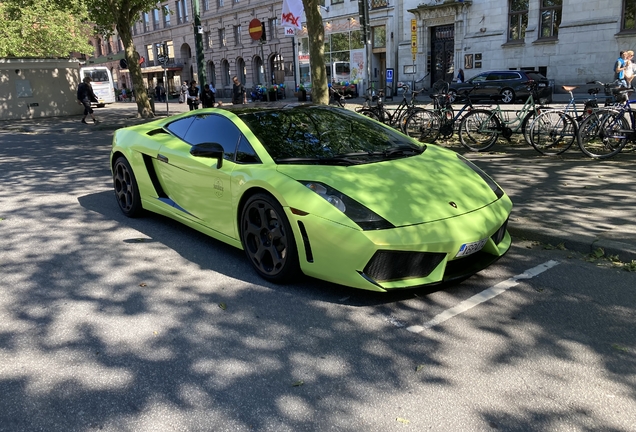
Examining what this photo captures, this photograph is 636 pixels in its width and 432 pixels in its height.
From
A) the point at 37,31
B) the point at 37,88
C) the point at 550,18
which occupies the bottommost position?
the point at 37,88

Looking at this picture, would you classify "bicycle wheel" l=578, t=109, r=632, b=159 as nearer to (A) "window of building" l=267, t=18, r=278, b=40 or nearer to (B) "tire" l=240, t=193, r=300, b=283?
(B) "tire" l=240, t=193, r=300, b=283

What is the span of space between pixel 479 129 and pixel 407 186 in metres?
6.24

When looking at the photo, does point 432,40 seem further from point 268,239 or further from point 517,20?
point 268,239

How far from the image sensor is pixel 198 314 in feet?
12.0

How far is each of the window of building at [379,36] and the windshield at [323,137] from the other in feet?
103

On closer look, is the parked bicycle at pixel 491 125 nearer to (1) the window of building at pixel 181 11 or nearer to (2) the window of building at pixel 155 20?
(1) the window of building at pixel 181 11

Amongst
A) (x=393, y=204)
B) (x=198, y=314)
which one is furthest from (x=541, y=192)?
(x=198, y=314)

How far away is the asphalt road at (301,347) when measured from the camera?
2547 millimetres

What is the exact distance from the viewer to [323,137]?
14.9 ft

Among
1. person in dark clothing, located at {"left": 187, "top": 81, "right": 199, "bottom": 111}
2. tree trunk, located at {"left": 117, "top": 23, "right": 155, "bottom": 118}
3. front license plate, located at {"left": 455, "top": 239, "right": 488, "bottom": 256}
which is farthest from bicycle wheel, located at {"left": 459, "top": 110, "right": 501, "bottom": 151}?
tree trunk, located at {"left": 117, "top": 23, "right": 155, "bottom": 118}

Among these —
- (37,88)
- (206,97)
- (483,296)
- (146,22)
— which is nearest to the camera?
(483,296)

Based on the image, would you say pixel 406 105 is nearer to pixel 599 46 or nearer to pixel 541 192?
pixel 541 192

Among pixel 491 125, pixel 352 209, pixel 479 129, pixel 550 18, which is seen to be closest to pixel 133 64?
pixel 479 129

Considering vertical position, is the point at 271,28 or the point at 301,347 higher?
the point at 271,28
